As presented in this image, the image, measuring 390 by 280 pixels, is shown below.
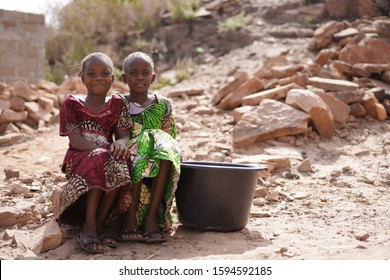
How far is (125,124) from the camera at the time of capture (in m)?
3.39

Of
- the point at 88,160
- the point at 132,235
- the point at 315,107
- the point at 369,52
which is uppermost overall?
the point at 369,52

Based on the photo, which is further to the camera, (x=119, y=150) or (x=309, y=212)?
(x=309, y=212)

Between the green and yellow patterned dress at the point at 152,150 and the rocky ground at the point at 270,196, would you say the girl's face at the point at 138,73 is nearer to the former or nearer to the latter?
the green and yellow patterned dress at the point at 152,150

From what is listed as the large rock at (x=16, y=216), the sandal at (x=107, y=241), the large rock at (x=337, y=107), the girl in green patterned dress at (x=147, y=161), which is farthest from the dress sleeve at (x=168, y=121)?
the large rock at (x=337, y=107)

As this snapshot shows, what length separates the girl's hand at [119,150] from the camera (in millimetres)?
3158

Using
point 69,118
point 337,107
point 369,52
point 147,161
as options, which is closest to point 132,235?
point 147,161

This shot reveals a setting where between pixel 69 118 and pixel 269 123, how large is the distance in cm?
335

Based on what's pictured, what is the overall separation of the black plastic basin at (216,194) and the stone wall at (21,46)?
252 inches

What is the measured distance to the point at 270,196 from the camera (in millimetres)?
4531

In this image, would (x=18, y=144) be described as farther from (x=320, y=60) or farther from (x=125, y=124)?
(x=320, y=60)

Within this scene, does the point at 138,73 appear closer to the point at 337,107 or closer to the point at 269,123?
the point at 269,123

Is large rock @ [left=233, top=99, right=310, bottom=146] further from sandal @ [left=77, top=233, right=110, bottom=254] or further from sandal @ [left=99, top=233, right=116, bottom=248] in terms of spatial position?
sandal @ [left=77, top=233, right=110, bottom=254]

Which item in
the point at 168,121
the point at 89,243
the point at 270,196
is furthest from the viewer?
the point at 270,196

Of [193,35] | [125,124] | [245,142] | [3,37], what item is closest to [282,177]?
[245,142]
